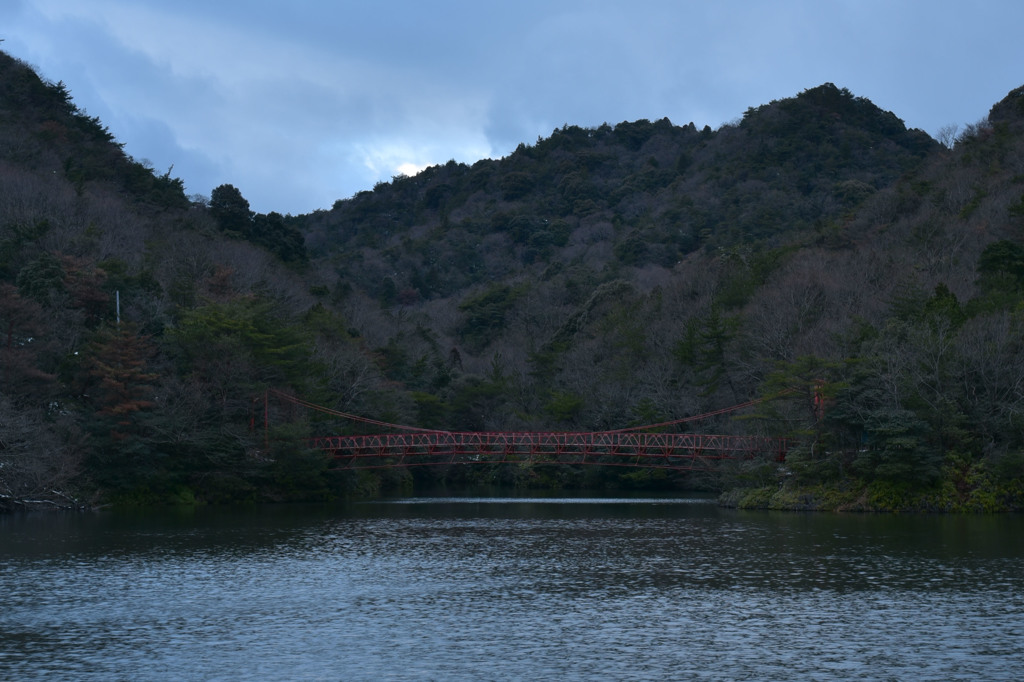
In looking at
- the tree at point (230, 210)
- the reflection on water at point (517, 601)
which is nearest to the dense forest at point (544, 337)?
the tree at point (230, 210)

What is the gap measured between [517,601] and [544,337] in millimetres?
64388

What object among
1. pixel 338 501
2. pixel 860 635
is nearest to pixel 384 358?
pixel 338 501

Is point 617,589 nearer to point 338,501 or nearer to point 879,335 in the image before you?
point 879,335

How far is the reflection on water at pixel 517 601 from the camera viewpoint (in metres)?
16.2

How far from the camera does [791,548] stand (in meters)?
28.8

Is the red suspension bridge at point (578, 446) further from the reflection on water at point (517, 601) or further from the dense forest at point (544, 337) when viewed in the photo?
the reflection on water at point (517, 601)

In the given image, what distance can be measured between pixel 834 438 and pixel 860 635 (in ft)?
75.0

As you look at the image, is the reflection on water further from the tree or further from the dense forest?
the tree

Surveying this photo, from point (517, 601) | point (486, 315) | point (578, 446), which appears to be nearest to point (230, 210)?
point (486, 315)

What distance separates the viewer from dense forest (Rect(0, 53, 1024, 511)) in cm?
3959

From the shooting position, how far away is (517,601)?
21422 mm

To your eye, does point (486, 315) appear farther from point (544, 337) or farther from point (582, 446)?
point (582, 446)

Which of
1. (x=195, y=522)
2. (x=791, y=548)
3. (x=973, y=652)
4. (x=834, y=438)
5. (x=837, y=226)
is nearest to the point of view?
(x=973, y=652)

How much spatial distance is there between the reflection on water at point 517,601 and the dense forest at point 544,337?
5049mm
